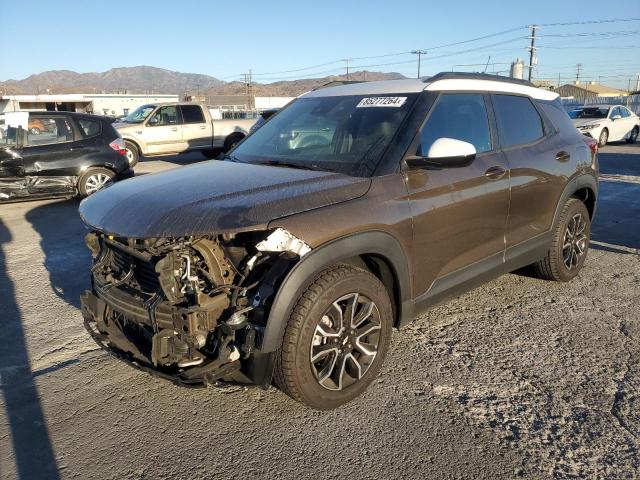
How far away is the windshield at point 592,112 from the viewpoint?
61.9 ft

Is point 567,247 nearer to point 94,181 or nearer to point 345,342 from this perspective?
point 345,342

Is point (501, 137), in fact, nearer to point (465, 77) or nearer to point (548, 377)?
point (465, 77)

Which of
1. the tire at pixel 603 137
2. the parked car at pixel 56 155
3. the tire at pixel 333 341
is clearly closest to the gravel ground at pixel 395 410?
the tire at pixel 333 341

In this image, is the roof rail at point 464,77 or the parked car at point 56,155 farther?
the parked car at point 56,155

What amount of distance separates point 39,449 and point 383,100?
3034 mm

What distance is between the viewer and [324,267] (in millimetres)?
2746

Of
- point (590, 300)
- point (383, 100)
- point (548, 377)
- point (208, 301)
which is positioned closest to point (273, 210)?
point (208, 301)

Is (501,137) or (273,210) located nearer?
(273,210)

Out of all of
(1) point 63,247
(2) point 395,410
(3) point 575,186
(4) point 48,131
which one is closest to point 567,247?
(3) point 575,186

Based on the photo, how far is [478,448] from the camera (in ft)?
A: 8.74

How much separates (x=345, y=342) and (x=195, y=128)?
44.9ft

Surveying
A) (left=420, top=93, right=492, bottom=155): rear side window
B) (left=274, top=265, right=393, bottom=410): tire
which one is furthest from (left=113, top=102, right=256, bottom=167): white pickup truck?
(left=274, top=265, right=393, bottom=410): tire

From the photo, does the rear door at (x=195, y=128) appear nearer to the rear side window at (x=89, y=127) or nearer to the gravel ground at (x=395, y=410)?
the rear side window at (x=89, y=127)

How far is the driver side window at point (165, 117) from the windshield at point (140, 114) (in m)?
0.27
